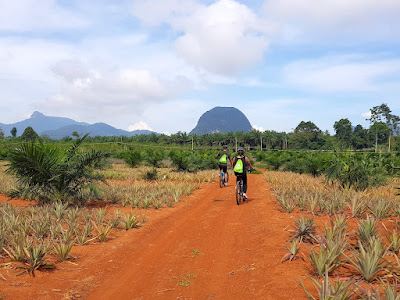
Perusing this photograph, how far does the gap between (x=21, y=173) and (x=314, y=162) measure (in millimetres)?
15494

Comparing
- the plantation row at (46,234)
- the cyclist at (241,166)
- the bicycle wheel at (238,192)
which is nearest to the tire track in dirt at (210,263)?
the plantation row at (46,234)

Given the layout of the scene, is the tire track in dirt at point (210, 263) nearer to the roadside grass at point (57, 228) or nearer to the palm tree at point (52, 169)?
the roadside grass at point (57, 228)

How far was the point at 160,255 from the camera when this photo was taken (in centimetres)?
523

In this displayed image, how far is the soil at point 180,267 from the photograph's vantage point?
12.5ft

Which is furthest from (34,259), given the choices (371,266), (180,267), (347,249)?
(347,249)

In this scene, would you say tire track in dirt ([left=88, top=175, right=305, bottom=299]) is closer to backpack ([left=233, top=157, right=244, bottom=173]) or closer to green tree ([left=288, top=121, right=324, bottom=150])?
backpack ([left=233, top=157, right=244, bottom=173])

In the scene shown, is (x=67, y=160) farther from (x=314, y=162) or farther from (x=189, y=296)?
(x=314, y=162)

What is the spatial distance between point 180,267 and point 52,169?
5.00m

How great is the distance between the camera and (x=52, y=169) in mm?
7836

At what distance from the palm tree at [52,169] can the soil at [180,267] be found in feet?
8.36

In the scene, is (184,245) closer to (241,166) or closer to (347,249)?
(347,249)

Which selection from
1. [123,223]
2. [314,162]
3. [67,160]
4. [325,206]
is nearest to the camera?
[123,223]

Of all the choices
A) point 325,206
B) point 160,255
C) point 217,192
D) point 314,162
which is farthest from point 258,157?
point 160,255

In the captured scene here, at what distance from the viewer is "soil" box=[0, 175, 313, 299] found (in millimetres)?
3812
